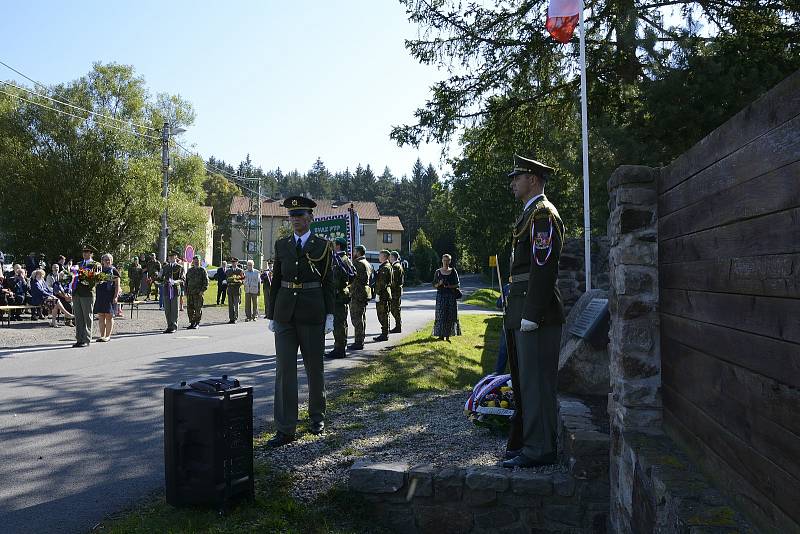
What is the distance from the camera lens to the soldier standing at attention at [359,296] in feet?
44.2

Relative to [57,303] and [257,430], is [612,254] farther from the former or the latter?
[57,303]

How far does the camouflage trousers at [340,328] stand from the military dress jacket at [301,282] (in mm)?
5156

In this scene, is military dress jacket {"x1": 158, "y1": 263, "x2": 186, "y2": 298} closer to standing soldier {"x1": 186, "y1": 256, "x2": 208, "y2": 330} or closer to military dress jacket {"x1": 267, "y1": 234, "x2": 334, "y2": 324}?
standing soldier {"x1": 186, "y1": 256, "x2": 208, "y2": 330}

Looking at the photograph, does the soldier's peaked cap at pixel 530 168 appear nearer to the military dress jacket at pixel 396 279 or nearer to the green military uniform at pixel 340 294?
the green military uniform at pixel 340 294

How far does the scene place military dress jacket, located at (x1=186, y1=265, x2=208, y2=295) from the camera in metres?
17.5

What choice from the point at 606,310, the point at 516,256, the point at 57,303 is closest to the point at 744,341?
the point at 516,256

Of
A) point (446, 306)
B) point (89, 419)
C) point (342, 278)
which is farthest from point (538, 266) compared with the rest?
point (446, 306)

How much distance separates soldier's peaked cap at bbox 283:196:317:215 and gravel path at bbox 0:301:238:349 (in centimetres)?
871

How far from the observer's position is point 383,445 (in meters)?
5.82

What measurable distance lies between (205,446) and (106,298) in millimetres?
10643

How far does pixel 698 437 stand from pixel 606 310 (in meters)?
2.89

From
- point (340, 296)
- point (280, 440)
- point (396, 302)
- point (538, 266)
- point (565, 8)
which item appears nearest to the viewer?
point (538, 266)

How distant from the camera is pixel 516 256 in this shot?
16.6 ft

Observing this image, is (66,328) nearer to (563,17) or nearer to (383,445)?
(383,445)
